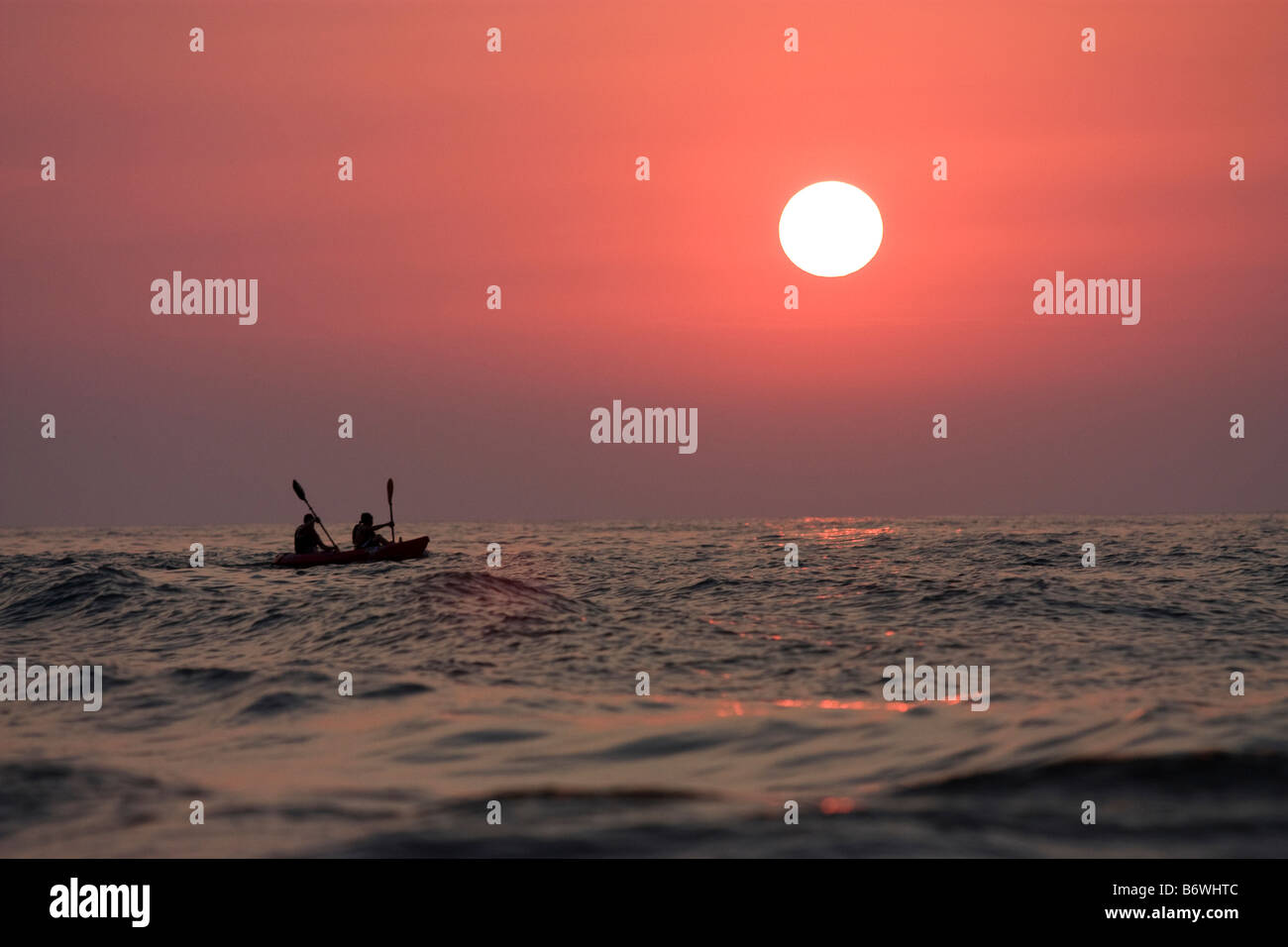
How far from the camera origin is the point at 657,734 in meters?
10.1

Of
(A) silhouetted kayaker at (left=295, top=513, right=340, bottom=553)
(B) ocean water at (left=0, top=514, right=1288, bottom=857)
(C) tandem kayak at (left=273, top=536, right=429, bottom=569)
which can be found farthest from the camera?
(A) silhouetted kayaker at (left=295, top=513, right=340, bottom=553)

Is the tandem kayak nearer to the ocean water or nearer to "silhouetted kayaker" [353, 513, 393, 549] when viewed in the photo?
"silhouetted kayaker" [353, 513, 393, 549]

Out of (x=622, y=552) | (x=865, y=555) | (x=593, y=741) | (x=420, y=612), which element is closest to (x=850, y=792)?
(x=593, y=741)

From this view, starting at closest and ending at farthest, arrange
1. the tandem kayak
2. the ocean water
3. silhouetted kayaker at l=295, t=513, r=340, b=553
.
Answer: the ocean water, the tandem kayak, silhouetted kayaker at l=295, t=513, r=340, b=553

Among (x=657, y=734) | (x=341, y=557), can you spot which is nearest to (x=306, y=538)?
(x=341, y=557)

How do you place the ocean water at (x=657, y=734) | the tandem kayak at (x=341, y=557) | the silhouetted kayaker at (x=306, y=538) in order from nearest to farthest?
the ocean water at (x=657, y=734)
the tandem kayak at (x=341, y=557)
the silhouetted kayaker at (x=306, y=538)

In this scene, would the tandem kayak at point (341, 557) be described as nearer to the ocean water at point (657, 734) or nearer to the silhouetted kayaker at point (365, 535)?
the silhouetted kayaker at point (365, 535)

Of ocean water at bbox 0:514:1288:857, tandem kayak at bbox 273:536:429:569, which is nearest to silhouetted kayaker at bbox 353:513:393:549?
tandem kayak at bbox 273:536:429:569

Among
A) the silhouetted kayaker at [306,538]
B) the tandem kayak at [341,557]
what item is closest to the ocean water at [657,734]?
the tandem kayak at [341,557]

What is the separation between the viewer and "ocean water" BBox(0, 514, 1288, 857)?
284 inches

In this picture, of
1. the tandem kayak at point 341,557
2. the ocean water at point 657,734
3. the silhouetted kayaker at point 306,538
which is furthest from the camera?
the silhouetted kayaker at point 306,538

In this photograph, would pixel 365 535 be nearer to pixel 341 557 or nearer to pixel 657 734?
pixel 341 557

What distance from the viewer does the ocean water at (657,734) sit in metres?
7.21
